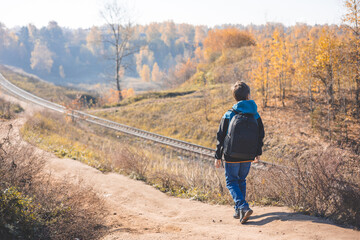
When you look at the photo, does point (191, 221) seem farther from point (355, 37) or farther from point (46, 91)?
point (46, 91)

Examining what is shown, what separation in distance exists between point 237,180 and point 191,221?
1.13 m

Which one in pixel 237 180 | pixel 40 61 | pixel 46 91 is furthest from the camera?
pixel 40 61

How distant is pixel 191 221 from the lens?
190 inches

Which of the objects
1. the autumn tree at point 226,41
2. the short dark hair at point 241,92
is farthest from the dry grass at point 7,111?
the autumn tree at point 226,41

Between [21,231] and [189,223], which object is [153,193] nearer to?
[189,223]

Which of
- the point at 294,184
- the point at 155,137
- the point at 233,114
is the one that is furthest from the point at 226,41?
the point at 233,114

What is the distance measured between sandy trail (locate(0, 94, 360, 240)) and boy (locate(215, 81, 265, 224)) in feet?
1.34

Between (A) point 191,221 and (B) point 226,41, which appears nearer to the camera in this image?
(A) point 191,221

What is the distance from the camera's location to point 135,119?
22.9 meters

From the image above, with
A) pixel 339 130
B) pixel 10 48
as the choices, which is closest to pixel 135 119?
pixel 339 130

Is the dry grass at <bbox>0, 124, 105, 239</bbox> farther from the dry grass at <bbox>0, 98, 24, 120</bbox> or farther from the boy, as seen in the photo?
the dry grass at <bbox>0, 98, 24, 120</bbox>

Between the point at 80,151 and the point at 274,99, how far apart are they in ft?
50.7

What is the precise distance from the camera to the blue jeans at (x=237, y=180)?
4371 mm

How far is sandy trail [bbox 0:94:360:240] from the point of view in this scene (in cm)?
374
